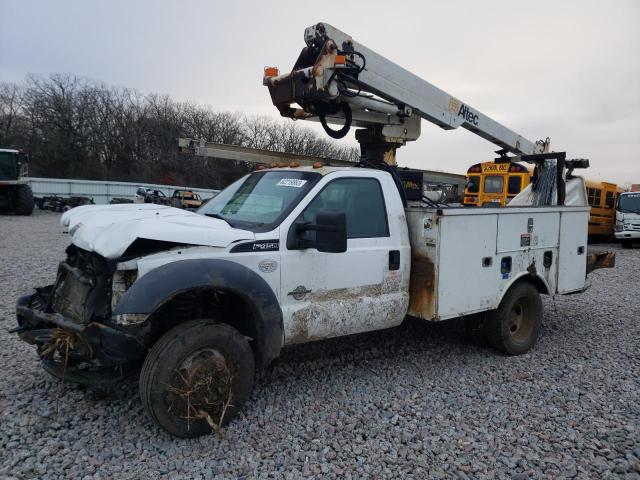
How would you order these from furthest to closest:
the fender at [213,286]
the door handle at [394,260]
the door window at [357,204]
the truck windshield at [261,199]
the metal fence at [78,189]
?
the metal fence at [78,189] < the door handle at [394,260] < the door window at [357,204] < the truck windshield at [261,199] < the fender at [213,286]

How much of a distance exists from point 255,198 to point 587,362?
3937 millimetres

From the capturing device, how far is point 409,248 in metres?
4.79

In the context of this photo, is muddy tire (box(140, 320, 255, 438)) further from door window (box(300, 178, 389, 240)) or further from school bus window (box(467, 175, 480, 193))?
school bus window (box(467, 175, 480, 193))

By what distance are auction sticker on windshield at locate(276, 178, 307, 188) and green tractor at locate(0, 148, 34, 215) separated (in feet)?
73.9

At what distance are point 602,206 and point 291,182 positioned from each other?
18.0m

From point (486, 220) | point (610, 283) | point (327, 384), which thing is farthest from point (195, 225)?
point (610, 283)

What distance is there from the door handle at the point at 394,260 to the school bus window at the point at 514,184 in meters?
12.9

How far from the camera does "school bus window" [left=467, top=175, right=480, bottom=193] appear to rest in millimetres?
17297

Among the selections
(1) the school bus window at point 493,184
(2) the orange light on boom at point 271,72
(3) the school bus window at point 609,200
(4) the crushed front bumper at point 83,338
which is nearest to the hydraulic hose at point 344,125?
(2) the orange light on boom at point 271,72

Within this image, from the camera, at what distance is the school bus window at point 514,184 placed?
16219 mm

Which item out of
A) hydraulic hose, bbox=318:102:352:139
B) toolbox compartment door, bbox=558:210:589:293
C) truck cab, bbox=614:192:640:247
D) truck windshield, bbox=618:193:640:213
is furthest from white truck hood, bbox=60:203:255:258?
truck windshield, bbox=618:193:640:213

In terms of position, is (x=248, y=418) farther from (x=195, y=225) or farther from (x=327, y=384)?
(x=195, y=225)

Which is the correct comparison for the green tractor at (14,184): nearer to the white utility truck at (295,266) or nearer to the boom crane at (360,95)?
the white utility truck at (295,266)

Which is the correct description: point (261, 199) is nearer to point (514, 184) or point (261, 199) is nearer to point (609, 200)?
point (514, 184)
